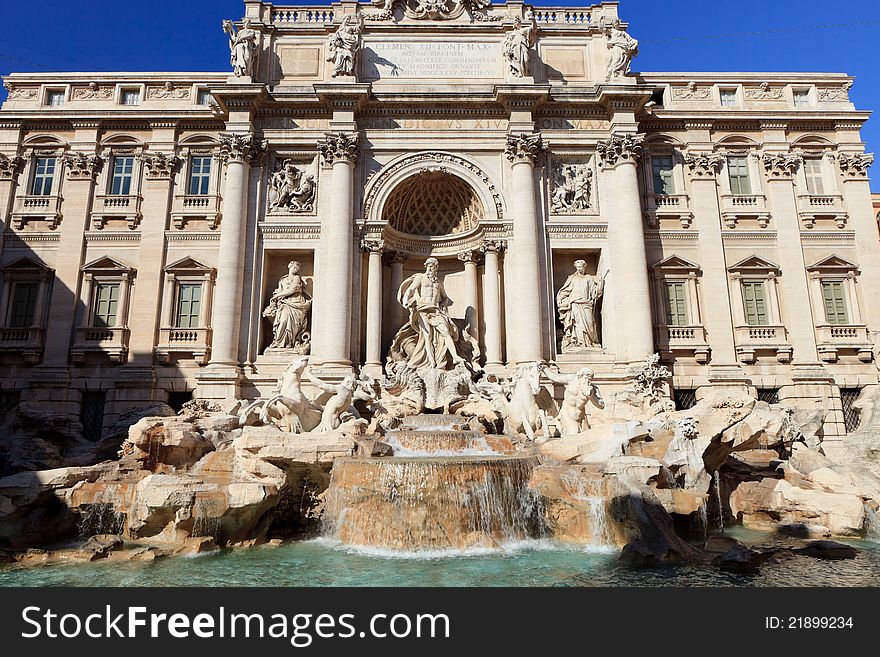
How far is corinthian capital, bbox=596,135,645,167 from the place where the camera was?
1888 cm

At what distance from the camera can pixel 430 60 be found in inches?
789

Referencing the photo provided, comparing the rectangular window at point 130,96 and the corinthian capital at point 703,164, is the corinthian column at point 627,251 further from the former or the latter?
the rectangular window at point 130,96

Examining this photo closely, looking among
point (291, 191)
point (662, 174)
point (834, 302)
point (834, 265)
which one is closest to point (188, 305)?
point (291, 191)

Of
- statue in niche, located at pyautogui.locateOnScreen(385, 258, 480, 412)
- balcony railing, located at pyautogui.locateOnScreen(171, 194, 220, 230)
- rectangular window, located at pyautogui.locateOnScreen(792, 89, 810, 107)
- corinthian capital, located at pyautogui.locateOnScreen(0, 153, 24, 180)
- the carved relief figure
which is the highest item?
rectangular window, located at pyautogui.locateOnScreen(792, 89, 810, 107)

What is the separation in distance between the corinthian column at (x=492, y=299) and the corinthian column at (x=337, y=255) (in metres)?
4.80

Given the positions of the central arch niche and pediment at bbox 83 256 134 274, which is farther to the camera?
the central arch niche

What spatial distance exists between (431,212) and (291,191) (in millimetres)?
5343

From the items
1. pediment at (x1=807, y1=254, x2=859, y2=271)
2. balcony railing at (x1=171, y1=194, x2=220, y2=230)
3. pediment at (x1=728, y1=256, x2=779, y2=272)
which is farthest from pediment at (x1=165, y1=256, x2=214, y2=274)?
pediment at (x1=807, y1=254, x2=859, y2=271)

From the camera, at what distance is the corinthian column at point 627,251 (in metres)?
17.7

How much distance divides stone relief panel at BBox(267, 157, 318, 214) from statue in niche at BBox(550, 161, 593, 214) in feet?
28.8

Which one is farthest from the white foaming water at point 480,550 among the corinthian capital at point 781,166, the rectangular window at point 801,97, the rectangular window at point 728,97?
the rectangular window at point 801,97

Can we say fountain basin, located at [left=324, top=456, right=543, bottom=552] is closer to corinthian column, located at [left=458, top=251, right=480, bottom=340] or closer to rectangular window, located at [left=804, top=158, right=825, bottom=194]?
corinthian column, located at [left=458, top=251, right=480, bottom=340]

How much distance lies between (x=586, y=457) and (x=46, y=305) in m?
19.2

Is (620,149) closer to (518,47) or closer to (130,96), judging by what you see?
(518,47)
